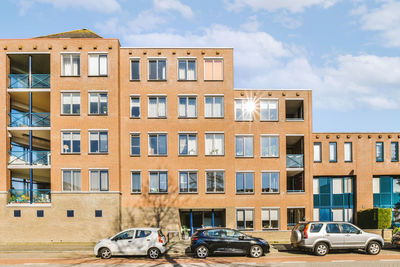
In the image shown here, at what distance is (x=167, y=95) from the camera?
1129 inches

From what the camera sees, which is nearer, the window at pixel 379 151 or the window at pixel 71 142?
the window at pixel 71 142

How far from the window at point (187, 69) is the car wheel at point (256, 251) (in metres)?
13.8

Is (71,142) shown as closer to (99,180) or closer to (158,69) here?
(99,180)

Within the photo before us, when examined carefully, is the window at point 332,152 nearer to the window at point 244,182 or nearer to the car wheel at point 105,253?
the window at point 244,182

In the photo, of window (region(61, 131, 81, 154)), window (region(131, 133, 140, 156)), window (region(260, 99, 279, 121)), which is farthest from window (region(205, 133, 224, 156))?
window (region(61, 131, 81, 154))

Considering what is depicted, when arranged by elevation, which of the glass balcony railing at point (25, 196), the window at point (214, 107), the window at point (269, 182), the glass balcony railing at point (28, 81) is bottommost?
the glass balcony railing at point (25, 196)

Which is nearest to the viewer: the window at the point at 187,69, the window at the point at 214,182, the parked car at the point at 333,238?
the parked car at the point at 333,238

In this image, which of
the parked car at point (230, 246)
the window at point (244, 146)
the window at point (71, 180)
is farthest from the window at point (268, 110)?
the window at point (71, 180)

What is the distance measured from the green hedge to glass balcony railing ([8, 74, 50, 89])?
85.9 ft

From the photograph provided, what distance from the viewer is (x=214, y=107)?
28922mm

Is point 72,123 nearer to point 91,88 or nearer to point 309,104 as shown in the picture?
point 91,88

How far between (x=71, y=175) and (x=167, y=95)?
9031 mm

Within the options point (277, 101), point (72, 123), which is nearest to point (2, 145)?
point (72, 123)

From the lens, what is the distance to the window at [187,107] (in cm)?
2878
